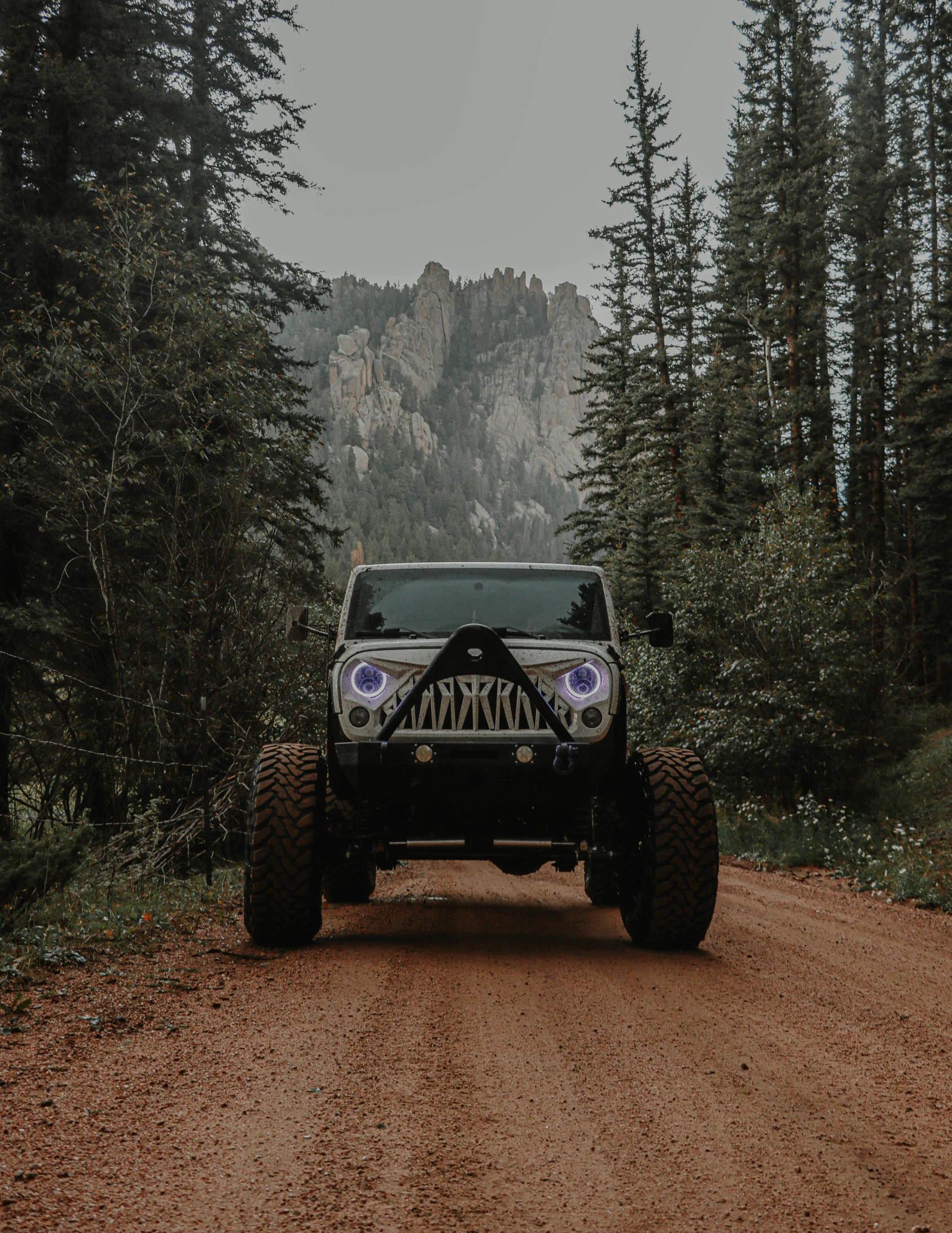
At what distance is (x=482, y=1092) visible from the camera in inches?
133

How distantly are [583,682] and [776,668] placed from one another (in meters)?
11.0

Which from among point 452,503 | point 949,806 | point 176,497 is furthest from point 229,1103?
point 452,503

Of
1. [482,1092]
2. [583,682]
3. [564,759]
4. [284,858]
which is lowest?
[482,1092]

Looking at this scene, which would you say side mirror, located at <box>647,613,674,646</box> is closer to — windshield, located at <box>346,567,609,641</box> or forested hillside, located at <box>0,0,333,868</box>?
windshield, located at <box>346,567,609,641</box>

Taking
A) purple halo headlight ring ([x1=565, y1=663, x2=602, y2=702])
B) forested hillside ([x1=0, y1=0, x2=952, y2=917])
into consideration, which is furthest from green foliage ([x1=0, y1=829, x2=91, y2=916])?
purple halo headlight ring ([x1=565, y1=663, x2=602, y2=702])

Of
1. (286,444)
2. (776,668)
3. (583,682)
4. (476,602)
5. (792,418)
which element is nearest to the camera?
(583,682)

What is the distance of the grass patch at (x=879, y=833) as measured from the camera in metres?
10.3

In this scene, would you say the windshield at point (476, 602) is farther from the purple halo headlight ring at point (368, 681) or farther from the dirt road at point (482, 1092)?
the dirt road at point (482, 1092)

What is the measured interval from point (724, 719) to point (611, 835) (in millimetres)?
10397

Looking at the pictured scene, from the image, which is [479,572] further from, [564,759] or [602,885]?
[602,885]

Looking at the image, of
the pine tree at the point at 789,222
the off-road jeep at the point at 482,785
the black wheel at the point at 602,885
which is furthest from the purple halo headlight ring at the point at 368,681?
the pine tree at the point at 789,222

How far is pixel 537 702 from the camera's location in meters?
5.59

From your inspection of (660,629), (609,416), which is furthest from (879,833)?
(609,416)

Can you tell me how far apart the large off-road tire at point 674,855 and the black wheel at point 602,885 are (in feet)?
6.24
